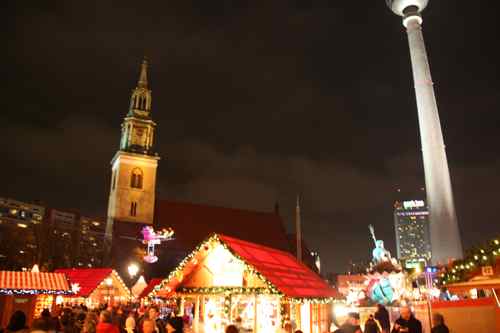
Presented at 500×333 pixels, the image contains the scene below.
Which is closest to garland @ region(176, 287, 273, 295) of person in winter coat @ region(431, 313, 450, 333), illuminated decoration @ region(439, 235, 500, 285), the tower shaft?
person in winter coat @ region(431, 313, 450, 333)

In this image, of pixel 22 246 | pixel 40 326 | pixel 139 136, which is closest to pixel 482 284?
pixel 40 326

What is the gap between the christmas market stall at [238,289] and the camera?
43.8ft

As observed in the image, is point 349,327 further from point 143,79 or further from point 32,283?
point 143,79

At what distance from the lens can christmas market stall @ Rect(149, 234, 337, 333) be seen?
43.8 feet

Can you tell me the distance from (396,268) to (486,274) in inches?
346

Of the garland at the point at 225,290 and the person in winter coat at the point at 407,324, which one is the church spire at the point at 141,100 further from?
the person in winter coat at the point at 407,324

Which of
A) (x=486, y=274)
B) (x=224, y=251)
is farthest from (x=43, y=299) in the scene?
(x=486, y=274)

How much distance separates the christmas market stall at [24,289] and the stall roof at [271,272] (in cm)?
665

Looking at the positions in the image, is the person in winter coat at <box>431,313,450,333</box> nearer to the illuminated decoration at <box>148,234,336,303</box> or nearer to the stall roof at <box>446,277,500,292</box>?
the stall roof at <box>446,277,500,292</box>

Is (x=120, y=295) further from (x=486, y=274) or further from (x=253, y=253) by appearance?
(x=486, y=274)

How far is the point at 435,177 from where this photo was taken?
123 ft

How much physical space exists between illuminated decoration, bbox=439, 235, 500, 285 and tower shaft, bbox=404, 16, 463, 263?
23.3m

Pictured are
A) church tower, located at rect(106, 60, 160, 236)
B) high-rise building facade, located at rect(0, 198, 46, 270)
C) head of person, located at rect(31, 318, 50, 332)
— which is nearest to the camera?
head of person, located at rect(31, 318, 50, 332)

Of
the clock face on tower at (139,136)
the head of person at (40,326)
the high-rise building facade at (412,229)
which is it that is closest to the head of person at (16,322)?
the head of person at (40,326)
